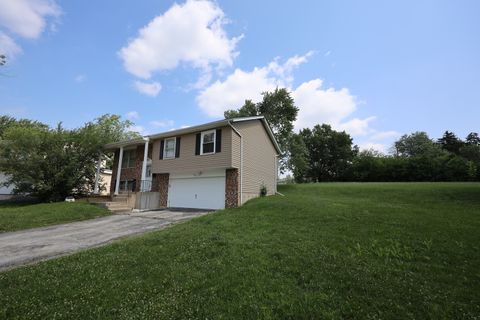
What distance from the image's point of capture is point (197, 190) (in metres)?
15.2

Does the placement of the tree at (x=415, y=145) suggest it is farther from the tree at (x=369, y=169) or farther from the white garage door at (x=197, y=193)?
the white garage door at (x=197, y=193)

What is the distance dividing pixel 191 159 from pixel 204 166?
3.80 ft

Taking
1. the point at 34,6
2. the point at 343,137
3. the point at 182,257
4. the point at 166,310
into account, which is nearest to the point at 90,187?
the point at 34,6

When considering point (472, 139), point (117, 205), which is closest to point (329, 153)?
point (472, 139)

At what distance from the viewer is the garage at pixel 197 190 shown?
14352 mm

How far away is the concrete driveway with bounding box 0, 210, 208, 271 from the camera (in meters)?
6.17

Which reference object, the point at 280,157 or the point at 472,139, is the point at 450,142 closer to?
the point at 472,139

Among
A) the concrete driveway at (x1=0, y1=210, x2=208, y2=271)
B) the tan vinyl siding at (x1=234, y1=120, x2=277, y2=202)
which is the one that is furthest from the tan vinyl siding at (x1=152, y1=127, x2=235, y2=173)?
the concrete driveway at (x1=0, y1=210, x2=208, y2=271)

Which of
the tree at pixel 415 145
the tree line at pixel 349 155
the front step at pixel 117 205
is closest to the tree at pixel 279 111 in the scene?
the tree line at pixel 349 155

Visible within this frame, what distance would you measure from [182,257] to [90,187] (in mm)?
17325

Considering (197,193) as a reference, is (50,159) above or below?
above

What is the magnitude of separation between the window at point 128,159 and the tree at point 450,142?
5594 centimetres

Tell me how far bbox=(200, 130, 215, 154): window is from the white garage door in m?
1.71

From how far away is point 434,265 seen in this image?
4582 millimetres
